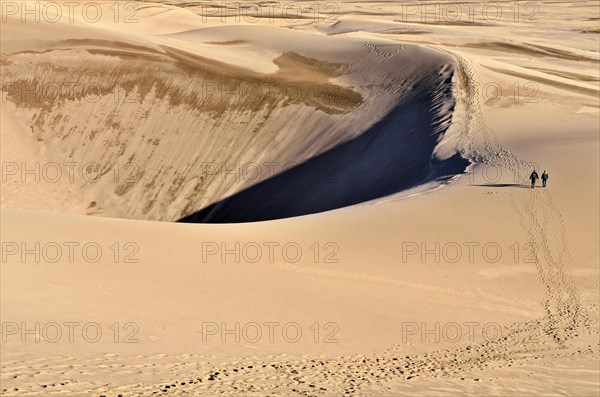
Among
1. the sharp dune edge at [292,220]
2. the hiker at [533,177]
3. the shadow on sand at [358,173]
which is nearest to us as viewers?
the sharp dune edge at [292,220]

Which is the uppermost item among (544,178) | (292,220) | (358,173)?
(358,173)

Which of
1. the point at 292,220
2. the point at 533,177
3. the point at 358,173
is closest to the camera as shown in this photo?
the point at 292,220

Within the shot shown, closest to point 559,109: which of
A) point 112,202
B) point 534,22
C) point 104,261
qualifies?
point 112,202

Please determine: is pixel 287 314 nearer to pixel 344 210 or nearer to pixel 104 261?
pixel 104 261

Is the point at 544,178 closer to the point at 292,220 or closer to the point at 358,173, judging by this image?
the point at 292,220

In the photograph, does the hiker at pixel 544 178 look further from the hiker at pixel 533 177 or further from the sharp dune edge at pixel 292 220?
the sharp dune edge at pixel 292 220

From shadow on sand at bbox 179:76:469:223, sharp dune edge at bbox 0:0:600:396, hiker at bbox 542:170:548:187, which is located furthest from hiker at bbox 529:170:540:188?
shadow on sand at bbox 179:76:469:223

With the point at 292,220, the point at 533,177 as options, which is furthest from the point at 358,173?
the point at 292,220

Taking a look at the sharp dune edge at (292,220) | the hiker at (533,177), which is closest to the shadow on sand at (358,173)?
the sharp dune edge at (292,220)
